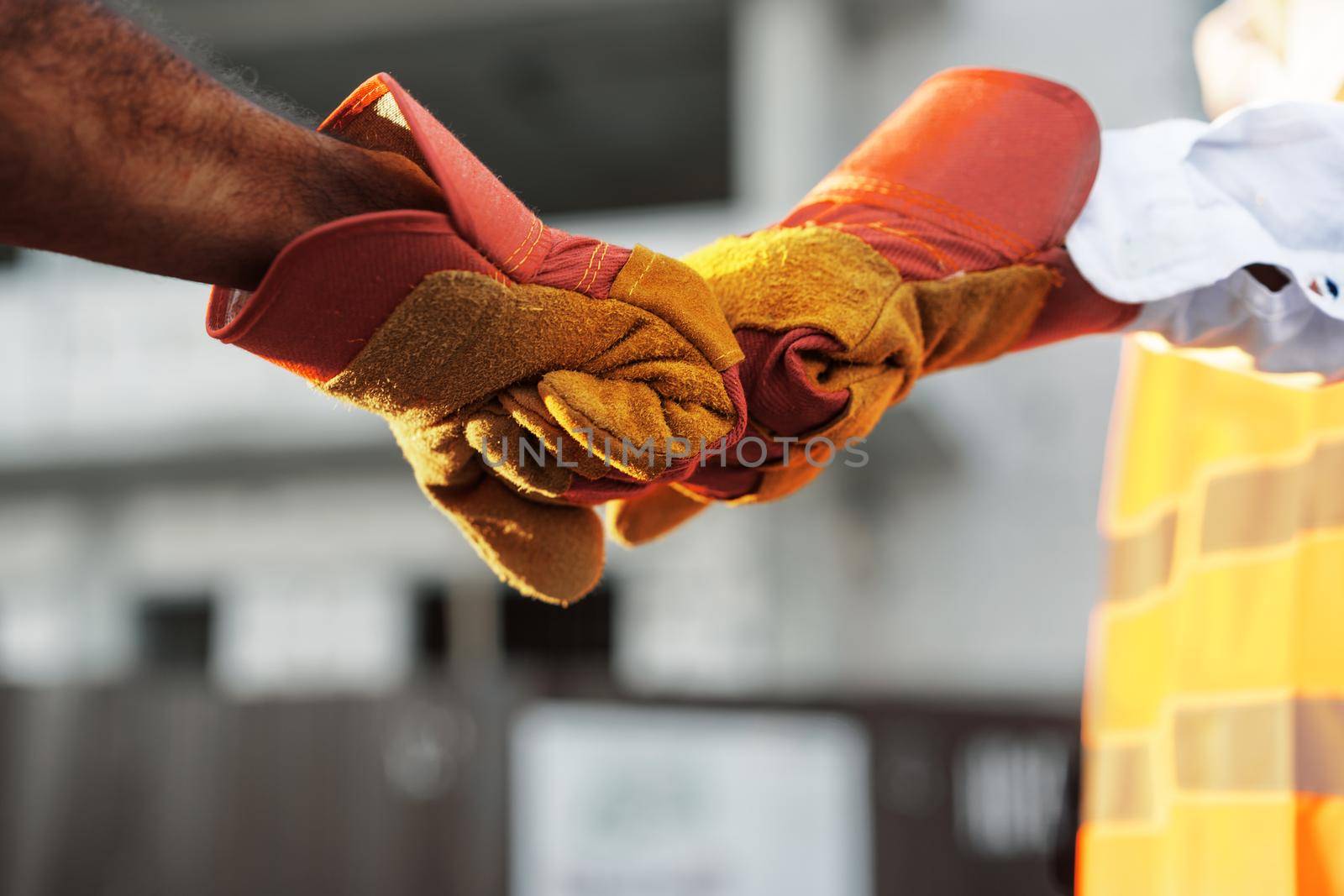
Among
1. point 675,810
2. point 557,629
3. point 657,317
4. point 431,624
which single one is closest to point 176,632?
point 431,624

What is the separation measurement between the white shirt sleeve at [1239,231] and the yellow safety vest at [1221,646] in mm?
84

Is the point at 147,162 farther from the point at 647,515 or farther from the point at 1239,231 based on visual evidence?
the point at 1239,231

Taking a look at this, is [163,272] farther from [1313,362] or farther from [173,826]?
[173,826]

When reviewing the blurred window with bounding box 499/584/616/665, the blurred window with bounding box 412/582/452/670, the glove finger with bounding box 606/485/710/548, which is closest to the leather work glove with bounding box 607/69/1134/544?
the glove finger with bounding box 606/485/710/548

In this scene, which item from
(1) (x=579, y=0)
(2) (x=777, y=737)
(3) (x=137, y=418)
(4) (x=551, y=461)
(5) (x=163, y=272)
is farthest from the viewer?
(3) (x=137, y=418)

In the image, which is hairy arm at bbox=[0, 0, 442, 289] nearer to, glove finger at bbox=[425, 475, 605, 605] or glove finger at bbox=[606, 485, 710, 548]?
glove finger at bbox=[425, 475, 605, 605]

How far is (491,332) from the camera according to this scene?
0.71 m

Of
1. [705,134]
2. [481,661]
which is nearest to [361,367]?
[481,661]

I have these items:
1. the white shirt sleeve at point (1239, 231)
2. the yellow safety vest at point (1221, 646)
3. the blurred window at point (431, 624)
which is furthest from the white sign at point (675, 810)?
the blurred window at point (431, 624)

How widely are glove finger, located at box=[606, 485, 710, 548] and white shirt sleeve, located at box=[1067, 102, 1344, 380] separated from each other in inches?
14.1

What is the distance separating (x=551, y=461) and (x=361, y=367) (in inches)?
5.3

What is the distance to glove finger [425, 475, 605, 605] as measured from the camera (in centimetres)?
88

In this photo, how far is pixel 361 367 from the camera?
2.36ft

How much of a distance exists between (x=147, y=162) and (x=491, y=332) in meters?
0.19
